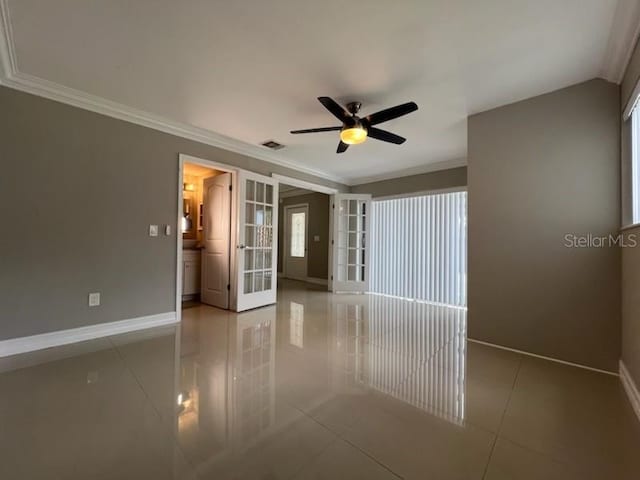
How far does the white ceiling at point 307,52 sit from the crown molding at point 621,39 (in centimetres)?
4

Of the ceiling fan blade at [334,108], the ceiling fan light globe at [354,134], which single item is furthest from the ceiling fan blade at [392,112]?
the ceiling fan blade at [334,108]

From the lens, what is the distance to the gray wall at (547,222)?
2.36m

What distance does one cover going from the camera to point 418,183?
210 inches

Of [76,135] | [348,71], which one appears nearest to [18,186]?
[76,135]

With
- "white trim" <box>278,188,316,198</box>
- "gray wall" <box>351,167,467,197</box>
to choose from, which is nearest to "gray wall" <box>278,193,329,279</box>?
"white trim" <box>278,188,316,198</box>

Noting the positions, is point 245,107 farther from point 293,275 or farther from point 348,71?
point 293,275

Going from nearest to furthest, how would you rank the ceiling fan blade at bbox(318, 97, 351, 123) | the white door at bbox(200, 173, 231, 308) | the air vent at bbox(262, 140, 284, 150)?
the ceiling fan blade at bbox(318, 97, 351, 123) < the air vent at bbox(262, 140, 284, 150) < the white door at bbox(200, 173, 231, 308)

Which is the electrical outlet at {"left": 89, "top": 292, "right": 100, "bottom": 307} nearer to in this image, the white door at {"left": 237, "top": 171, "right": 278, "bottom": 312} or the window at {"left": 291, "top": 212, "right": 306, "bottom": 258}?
the white door at {"left": 237, "top": 171, "right": 278, "bottom": 312}

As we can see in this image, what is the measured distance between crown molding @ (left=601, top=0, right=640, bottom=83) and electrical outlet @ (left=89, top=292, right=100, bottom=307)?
474cm

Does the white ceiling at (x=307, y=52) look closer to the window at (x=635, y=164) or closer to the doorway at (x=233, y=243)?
the window at (x=635, y=164)

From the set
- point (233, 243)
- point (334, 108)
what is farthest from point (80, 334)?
point (334, 108)

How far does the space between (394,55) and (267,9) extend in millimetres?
982

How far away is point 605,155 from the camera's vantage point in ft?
7.77

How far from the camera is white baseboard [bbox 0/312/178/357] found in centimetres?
253
